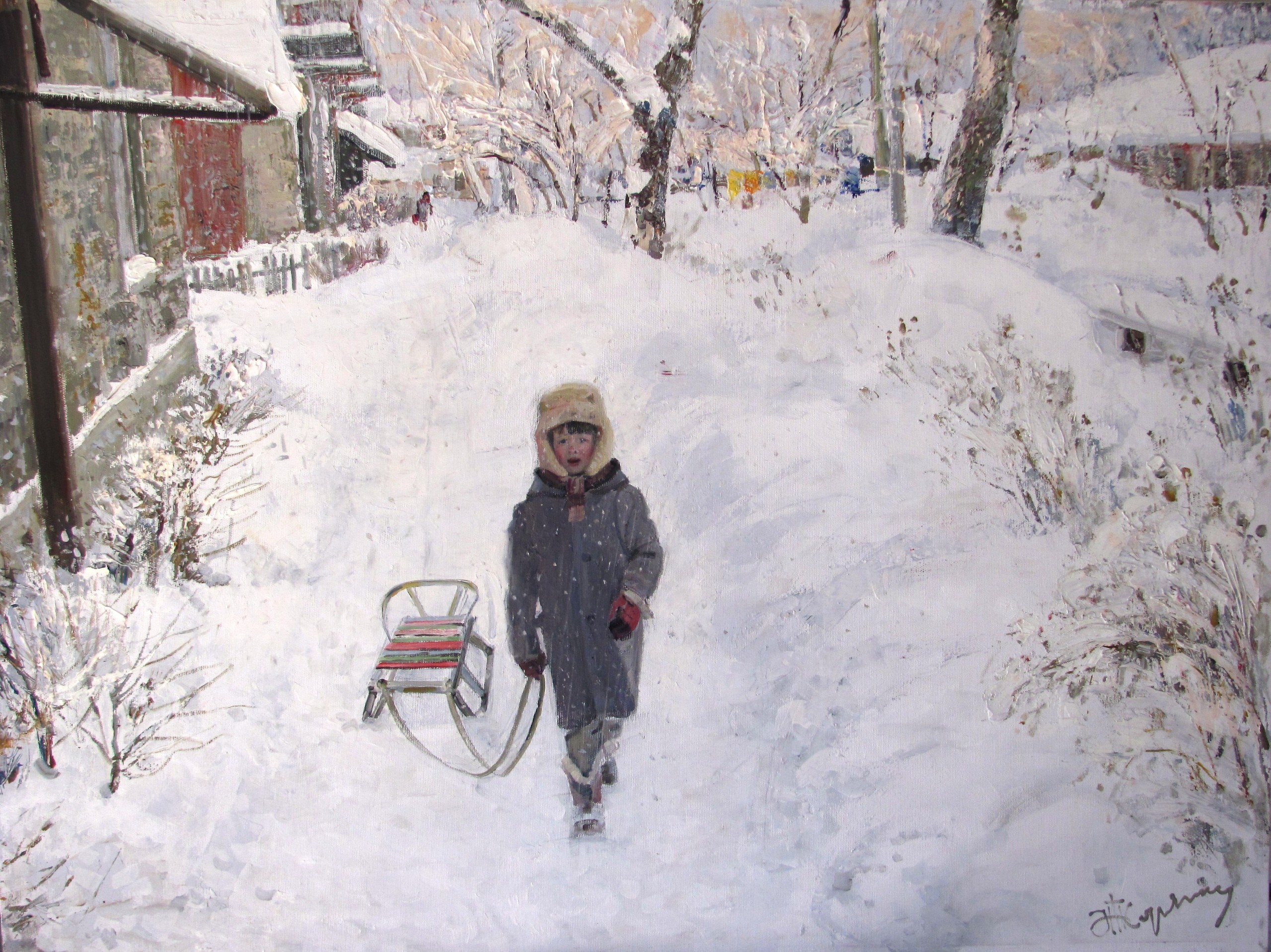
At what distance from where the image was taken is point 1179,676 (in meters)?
2.97

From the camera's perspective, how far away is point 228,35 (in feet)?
9.26

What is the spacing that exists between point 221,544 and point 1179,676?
2662 mm

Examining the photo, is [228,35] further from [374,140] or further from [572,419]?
[572,419]

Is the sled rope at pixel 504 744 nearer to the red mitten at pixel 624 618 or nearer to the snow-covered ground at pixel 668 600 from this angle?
the snow-covered ground at pixel 668 600

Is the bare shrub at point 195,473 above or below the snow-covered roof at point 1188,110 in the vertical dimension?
below

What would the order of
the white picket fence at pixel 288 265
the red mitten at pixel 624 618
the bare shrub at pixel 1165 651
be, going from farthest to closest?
the bare shrub at pixel 1165 651
the white picket fence at pixel 288 265
the red mitten at pixel 624 618

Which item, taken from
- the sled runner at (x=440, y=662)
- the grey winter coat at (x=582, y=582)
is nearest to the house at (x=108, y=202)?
the sled runner at (x=440, y=662)

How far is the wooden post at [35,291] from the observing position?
276 cm

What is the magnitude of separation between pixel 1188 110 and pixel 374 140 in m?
2.20

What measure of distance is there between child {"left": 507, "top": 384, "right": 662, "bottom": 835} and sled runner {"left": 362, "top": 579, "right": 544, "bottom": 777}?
13 cm

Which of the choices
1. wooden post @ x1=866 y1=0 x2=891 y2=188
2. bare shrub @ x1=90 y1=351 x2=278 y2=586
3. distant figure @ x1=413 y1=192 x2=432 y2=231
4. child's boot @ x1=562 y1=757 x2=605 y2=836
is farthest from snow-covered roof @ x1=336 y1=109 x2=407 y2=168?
child's boot @ x1=562 y1=757 x2=605 y2=836

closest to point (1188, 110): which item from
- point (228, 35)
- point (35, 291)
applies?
point (228, 35)

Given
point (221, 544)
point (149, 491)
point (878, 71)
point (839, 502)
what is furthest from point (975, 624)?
point (149, 491)

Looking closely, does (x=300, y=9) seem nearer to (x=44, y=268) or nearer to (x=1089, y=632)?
(x=44, y=268)
